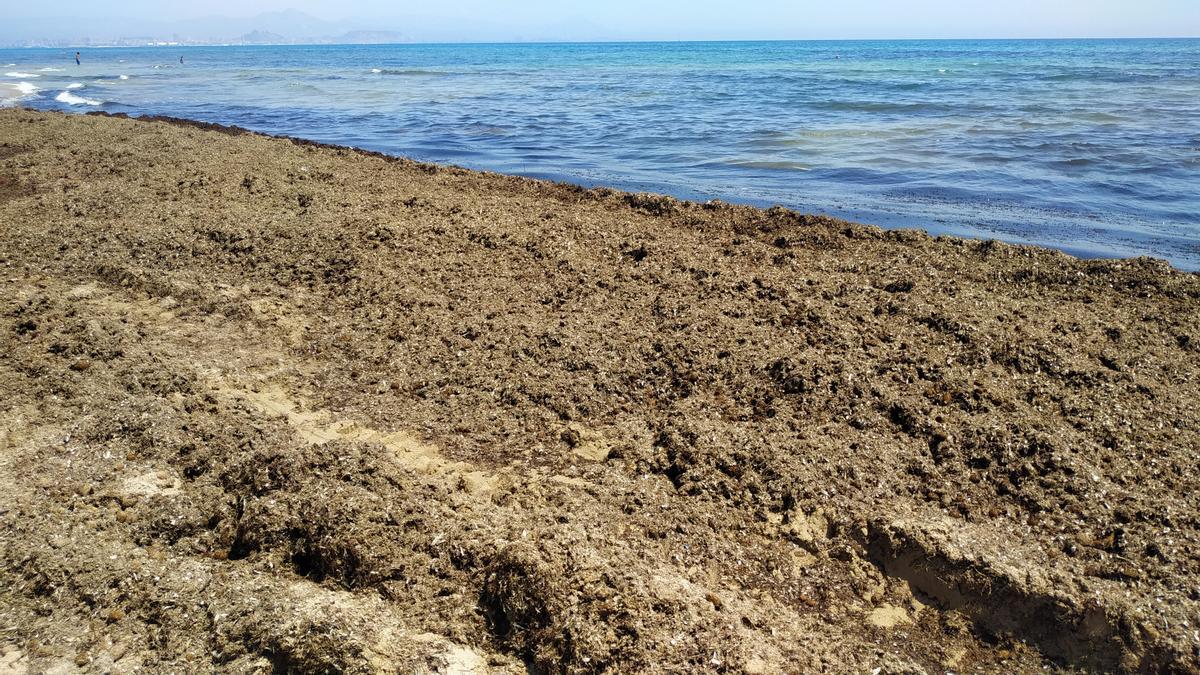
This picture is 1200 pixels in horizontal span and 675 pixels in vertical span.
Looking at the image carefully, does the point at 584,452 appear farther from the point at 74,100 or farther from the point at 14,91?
the point at 14,91

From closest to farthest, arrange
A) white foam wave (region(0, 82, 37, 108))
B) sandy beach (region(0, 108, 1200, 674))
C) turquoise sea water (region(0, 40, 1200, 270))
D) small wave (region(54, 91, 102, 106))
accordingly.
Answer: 1. sandy beach (region(0, 108, 1200, 674))
2. turquoise sea water (region(0, 40, 1200, 270))
3. small wave (region(54, 91, 102, 106))
4. white foam wave (region(0, 82, 37, 108))

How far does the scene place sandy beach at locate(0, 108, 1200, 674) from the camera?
242cm

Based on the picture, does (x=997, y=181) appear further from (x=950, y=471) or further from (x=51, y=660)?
(x=51, y=660)

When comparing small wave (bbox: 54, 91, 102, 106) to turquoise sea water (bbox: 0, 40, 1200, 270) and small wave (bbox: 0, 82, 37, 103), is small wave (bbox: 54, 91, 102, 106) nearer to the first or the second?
turquoise sea water (bbox: 0, 40, 1200, 270)

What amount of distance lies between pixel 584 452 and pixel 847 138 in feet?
41.0

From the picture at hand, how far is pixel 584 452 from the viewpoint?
3498 mm

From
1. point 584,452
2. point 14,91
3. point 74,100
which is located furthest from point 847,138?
point 14,91

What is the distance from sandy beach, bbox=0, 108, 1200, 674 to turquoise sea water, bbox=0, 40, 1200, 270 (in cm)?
346

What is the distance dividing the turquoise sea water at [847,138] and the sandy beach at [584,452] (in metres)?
3.46

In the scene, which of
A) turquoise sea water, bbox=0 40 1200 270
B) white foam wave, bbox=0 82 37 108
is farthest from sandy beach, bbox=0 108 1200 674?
white foam wave, bbox=0 82 37 108

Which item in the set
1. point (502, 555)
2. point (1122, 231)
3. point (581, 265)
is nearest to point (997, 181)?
point (1122, 231)

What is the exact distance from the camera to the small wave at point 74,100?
70.3ft

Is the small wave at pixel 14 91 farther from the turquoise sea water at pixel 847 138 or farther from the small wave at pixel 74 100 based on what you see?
the small wave at pixel 74 100

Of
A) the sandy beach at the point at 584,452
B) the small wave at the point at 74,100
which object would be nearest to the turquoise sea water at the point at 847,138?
the small wave at the point at 74,100
